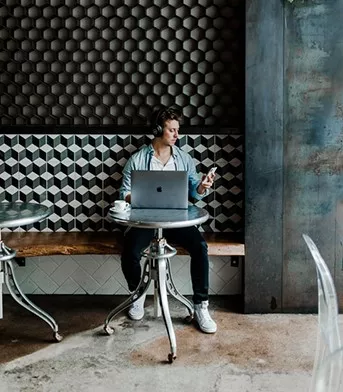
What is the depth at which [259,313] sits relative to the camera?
488cm

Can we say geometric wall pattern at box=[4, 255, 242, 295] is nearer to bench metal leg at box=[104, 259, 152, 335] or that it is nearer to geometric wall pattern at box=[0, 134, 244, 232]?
geometric wall pattern at box=[0, 134, 244, 232]

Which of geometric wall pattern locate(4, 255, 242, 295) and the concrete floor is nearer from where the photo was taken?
the concrete floor

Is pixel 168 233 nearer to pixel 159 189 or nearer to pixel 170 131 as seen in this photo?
pixel 159 189

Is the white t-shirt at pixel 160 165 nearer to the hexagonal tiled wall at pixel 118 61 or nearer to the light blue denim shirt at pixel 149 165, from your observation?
the light blue denim shirt at pixel 149 165

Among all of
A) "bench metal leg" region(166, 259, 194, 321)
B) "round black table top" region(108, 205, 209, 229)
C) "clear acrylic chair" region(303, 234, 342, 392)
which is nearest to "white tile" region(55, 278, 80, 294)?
"bench metal leg" region(166, 259, 194, 321)

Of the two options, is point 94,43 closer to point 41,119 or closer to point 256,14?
point 41,119

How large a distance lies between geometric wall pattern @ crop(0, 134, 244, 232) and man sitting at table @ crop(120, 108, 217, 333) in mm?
326

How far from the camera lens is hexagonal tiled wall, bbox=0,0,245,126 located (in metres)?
5.03

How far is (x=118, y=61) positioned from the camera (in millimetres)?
5082

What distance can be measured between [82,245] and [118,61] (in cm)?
143

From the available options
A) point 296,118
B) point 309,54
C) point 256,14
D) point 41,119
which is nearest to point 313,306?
point 296,118

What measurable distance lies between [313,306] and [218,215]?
0.99 m

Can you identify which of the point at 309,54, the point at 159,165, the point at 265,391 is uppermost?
the point at 309,54

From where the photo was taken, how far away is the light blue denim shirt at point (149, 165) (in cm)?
476
